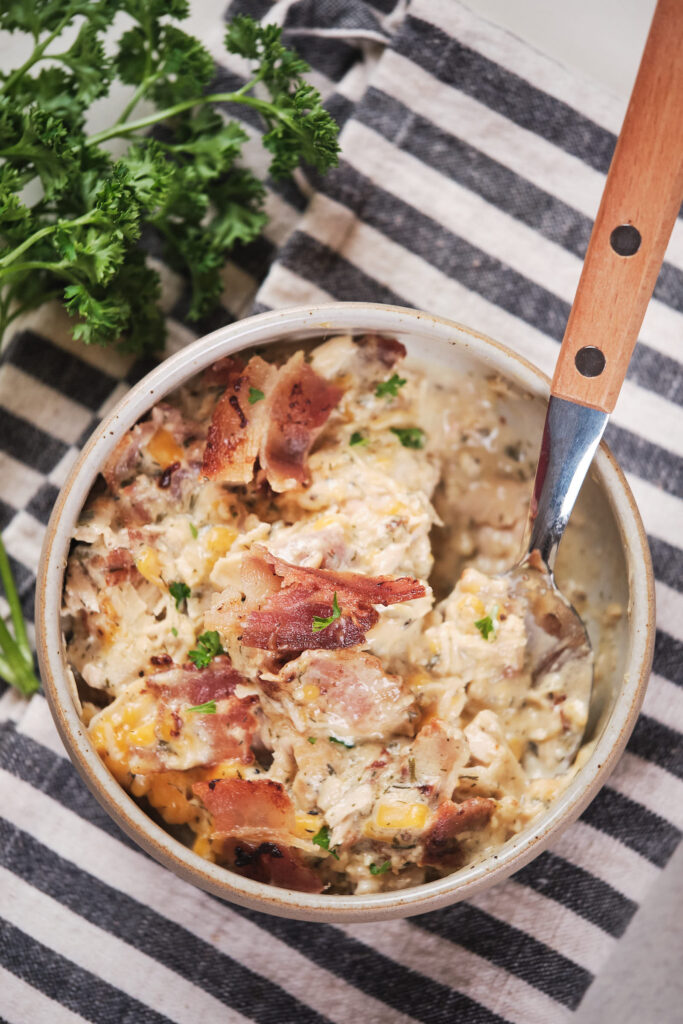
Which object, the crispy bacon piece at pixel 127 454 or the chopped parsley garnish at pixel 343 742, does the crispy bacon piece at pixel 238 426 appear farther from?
the chopped parsley garnish at pixel 343 742

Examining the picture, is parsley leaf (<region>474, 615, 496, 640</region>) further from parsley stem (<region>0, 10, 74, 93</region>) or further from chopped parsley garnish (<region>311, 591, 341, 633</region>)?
parsley stem (<region>0, 10, 74, 93</region>)

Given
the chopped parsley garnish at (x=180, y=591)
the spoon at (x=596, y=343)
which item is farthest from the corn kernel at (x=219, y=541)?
the spoon at (x=596, y=343)

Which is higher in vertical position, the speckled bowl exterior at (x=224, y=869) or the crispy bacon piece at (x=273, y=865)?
the speckled bowl exterior at (x=224, y=869)

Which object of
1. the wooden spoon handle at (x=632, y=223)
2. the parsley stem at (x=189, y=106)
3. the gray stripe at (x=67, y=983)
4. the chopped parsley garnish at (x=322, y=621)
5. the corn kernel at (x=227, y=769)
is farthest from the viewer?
the gray stripe at (x=67, y=983)

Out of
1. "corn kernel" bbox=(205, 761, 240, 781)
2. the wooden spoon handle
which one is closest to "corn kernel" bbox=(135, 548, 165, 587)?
"corn kernel" bbox=(205, 761, 240, 781)

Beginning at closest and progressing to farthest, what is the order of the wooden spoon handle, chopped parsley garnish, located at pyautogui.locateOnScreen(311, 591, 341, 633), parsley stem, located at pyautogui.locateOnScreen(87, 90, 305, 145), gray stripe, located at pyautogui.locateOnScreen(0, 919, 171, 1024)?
the wooden spoon handle → chopped parsley garnish, located at pyautogui.locateOnScreen(311, 591, 341, 633) → parsley stem, located at pyautogui.locateOnScreen(87, 90, 305, 145) → gray stripe, located at pyautogui.locateOnScreen(0, 919, 171, 1024)

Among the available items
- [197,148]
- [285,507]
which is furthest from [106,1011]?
[197,148]

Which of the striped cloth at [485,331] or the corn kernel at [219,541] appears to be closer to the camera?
the corn kernel at [219,541]

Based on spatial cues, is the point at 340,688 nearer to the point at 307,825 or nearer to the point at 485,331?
the point at 307,825
